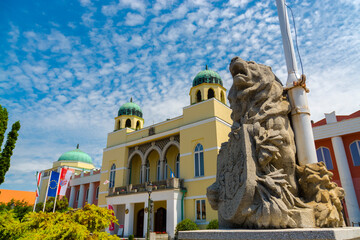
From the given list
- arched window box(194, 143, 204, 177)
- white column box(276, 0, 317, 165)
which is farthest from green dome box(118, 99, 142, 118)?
white column box(276, 0, 317, 165)

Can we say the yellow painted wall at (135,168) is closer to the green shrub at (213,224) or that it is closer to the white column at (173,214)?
the white column at (173,214)

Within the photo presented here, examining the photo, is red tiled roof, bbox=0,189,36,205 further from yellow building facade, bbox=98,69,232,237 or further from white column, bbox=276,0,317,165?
white column, bbox=276,0,317,165

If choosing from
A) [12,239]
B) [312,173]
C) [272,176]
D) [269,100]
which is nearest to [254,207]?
[272,176]

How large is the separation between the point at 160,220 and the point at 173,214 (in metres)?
3.68

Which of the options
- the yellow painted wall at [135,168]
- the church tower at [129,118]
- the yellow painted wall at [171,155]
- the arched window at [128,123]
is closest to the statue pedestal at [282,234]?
the yellow painted wall at [171,155]

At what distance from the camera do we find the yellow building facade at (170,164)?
1820 cm

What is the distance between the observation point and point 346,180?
16953 millimetres

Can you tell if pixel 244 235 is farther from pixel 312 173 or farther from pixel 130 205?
pixel 130 205

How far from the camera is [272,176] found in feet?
15.0

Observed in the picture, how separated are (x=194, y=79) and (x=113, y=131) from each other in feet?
34.0

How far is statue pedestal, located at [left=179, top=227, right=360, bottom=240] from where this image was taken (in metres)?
3.23

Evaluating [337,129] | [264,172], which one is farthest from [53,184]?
[337,129]

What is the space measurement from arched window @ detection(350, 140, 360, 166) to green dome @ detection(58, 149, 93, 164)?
36522mm

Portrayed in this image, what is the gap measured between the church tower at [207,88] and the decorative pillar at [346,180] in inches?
374
